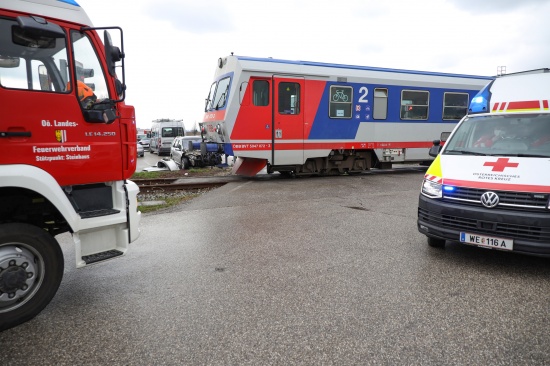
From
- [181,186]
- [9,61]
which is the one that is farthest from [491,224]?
[181,186]

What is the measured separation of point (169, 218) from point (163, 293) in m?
3.84

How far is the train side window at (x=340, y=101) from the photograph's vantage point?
12.5m

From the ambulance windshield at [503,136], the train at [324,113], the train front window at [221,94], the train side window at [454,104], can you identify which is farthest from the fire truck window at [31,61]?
the train side window at [454,104]

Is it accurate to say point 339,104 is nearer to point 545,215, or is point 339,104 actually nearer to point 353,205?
point 353,205

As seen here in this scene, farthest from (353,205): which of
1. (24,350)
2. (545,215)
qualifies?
(24,350)

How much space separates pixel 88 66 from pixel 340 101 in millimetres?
9919

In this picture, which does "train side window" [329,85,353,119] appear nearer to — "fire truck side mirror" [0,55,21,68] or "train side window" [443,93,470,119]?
"train side window" [443,93,470,119]

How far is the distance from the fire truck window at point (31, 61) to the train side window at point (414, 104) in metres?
12.2

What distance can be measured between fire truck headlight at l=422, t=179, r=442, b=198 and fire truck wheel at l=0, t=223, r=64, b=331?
4.32 metres

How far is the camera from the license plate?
427 centimetres

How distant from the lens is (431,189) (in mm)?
4977

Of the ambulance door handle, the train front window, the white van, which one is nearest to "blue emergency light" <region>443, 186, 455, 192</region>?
the ambulance door handle

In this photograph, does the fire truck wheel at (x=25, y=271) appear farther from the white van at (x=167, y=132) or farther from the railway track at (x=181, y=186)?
the white van at (x=167, y=132)

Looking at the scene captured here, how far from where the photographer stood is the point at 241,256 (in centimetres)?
515
